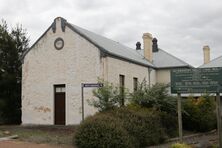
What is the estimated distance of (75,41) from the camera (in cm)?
2388

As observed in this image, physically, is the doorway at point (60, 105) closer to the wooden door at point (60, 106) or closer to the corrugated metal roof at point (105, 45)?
the wooden door at point (60, 106)

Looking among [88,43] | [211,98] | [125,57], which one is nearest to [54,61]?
[88,43]

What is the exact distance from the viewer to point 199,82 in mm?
14273

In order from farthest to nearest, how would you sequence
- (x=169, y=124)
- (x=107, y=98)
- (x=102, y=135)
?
1. (x=169, y=124)
2. (x=107, y=98)
3. (x=102, y=135)

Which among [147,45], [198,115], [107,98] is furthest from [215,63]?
[107,98]

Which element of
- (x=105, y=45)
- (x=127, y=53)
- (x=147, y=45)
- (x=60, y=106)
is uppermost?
(x=147, y=45)

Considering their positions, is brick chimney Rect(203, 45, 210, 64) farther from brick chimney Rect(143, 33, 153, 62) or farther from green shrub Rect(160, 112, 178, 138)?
green shrub Rect(160, 112, 178, 138)

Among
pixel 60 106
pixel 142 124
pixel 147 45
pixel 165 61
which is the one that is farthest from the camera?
pixel 165 61

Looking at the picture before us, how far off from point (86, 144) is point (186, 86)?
426 centimetres

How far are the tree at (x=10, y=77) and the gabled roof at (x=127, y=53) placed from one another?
215 cm

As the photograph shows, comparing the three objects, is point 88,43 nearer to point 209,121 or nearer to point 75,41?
point 75,41

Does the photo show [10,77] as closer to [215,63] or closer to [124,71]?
[124,71]

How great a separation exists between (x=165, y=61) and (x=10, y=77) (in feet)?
46.6

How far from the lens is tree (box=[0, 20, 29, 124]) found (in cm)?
2666
